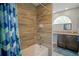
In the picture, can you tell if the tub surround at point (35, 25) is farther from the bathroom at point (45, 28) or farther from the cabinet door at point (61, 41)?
the cabinet door at point (61, 41)

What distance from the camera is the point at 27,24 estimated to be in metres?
1.16

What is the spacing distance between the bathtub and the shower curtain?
0.28 ft

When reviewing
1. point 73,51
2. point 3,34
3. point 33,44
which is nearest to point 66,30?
point 73,51

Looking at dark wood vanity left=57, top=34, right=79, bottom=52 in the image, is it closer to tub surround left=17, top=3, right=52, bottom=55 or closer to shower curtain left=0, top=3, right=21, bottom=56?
tub surround left=17, top=3, right=52, bottom=55

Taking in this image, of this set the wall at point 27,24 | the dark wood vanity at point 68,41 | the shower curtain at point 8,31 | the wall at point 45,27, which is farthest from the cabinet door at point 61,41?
the shower curtain at point 8,31

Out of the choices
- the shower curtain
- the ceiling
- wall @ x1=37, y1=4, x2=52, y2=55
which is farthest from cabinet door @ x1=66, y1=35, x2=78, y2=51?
the shower curtain

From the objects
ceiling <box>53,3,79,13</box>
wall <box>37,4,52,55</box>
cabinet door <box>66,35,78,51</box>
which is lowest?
cabinet door <box>66,35,78,51</box>

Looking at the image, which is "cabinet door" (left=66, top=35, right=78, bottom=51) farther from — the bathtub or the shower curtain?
the shower curtain

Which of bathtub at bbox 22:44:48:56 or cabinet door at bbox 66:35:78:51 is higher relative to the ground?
cabinet door at bbox 66:35:78:51

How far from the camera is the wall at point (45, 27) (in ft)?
3.85

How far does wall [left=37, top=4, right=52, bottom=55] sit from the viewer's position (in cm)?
117

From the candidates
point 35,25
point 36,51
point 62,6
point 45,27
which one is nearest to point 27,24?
point 35,25

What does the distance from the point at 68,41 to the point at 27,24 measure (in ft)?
1.58

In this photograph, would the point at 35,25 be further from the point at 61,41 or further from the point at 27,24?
the point at 61,41
